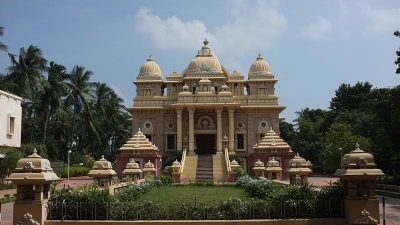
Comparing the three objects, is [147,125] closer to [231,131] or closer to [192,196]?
[231,131]

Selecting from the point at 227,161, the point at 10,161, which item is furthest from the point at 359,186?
the point at 10,161

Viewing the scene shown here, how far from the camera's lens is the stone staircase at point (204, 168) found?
39.2m

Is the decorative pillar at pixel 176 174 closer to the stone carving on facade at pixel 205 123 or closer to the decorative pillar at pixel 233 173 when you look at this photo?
the decorative pillar at pixel 233 173

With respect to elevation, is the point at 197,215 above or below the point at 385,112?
below

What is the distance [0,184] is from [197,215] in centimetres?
2696

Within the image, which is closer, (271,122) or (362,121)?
(271,122)

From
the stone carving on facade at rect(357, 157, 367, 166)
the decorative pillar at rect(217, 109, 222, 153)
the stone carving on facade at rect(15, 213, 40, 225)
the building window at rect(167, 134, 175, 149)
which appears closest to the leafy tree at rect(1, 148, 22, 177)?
the building window at rect(167, 134, 175, 149)

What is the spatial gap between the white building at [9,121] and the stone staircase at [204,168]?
1515 cm

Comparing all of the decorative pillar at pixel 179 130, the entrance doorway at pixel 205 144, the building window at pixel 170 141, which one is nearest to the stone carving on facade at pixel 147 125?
the building window at pixel 170 141

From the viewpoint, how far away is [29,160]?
1287 cm

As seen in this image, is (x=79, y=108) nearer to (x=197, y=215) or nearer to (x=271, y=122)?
(x=271, y=122)

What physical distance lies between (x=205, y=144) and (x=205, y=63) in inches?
359

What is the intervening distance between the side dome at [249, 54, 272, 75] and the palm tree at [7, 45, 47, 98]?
21888mm

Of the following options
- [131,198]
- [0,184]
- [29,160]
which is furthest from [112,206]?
[0,184]
